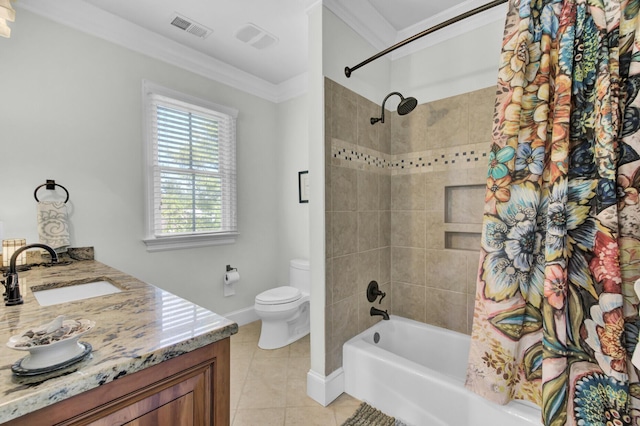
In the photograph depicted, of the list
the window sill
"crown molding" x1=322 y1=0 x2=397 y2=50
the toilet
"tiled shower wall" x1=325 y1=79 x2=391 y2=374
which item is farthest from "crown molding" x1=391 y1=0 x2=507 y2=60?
the window sill

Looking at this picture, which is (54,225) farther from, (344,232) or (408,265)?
(408,265)

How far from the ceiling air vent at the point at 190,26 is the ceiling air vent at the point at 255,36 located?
240mm

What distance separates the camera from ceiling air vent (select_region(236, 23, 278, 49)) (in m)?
2.19

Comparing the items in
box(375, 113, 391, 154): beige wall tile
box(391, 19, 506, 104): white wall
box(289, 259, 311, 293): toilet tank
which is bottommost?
box(289, 259, 311, 293): toilet tank

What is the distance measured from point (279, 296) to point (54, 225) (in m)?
1.62

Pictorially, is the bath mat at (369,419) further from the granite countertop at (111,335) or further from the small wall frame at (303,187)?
the small wall frame at (303,187)

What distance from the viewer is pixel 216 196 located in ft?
9.04

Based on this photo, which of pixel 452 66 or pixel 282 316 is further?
pixel 282 316

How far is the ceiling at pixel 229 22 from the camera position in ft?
6.26

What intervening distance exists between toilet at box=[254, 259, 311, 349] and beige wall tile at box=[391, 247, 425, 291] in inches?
27.4

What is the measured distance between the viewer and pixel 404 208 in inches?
87.7

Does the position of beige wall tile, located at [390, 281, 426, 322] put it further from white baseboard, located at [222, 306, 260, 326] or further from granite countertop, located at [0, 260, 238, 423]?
granite countertop, located at [0, 260, 238, 423]

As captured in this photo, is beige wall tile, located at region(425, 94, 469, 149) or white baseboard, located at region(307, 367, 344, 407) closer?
white baseboard, located at region(307, 367, 344, 407)

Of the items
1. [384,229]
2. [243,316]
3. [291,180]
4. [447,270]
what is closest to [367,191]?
[384,229]
